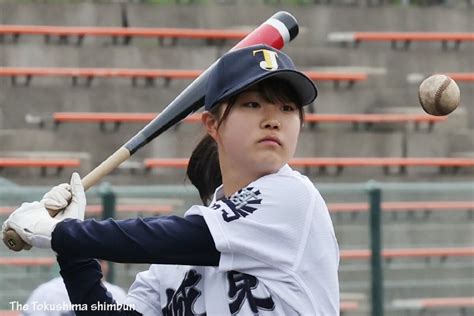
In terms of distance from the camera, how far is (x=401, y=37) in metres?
11.0

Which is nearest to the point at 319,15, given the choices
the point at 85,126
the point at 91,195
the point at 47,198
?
the point at 85,126

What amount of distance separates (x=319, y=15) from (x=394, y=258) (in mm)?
4149

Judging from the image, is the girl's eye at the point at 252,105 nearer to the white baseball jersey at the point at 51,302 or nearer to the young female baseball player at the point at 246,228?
the young female baseball player at the point at 246,228

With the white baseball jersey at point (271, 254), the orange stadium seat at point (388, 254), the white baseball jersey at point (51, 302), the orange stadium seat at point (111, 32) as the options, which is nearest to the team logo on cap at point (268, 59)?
the white baseball jersey at point (271, 254)

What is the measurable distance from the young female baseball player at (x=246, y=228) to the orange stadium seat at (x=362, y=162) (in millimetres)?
6506

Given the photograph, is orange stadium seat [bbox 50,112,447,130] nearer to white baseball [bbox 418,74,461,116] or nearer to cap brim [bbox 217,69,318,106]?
white baseball [bbox 418,74,461,116]

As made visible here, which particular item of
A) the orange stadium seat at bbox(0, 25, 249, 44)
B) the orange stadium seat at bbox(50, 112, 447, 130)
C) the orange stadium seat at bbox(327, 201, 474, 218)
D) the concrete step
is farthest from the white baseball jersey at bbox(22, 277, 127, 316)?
the orange stadium seat at bbox(0, 25, 249, 44)

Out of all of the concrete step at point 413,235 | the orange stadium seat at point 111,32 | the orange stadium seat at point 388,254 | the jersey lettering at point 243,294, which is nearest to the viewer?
the jersey lettering at point 243,294

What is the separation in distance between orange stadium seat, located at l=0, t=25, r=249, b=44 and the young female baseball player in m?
7.34

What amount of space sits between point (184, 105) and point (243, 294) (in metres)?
0.75

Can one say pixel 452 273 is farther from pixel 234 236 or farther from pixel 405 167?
pixel 234 236

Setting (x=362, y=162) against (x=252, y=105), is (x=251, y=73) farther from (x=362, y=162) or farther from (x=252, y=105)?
(x=362, y=162)

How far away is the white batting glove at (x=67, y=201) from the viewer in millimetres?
2822

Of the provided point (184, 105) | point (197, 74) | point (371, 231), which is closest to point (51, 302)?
point (184, 105)
